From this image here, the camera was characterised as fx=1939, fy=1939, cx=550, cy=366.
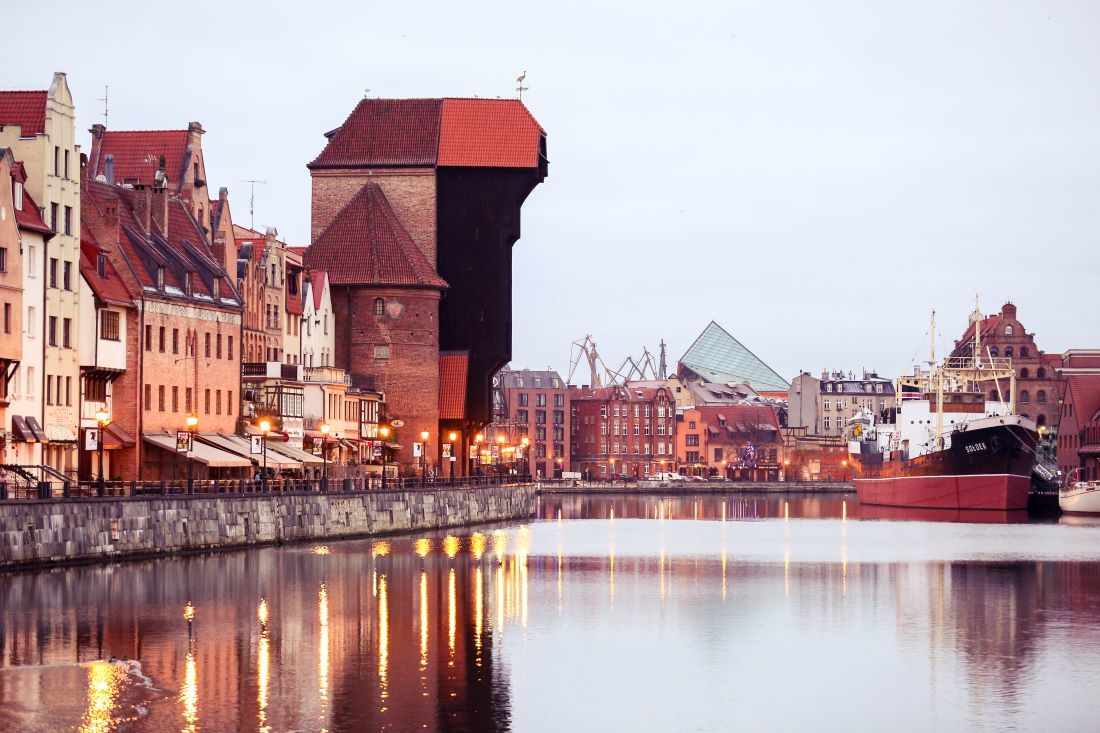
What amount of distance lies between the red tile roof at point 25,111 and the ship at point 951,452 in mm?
82281

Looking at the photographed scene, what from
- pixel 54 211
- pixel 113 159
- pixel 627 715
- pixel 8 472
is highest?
pixel 113 159

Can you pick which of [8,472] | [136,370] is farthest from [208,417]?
[8,472]

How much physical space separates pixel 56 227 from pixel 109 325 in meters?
6.89

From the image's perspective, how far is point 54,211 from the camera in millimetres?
75875

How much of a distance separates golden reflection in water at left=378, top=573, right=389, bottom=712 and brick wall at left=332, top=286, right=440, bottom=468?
58.5 meters

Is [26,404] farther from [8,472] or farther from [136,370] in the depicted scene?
[136,370]

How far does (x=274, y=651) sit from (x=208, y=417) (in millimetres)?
51150

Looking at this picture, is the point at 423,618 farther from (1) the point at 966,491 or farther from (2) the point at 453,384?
(1) the point at 966,491

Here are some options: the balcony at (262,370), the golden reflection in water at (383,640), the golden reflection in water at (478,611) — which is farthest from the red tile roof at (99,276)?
the golden reflection in water at (383,640)

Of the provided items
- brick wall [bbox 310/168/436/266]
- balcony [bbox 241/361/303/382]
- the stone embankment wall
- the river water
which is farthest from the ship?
the river water

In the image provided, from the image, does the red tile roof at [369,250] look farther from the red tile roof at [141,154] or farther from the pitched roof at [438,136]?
the red tile roof at [141,154]

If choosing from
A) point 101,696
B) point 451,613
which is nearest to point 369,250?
point 451,613

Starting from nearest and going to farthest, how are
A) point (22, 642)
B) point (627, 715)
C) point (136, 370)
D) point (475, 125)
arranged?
point (627, 715) → point (22, 642) → point (136, 370) → point (475, 125)

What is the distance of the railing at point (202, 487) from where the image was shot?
60.3 metres
